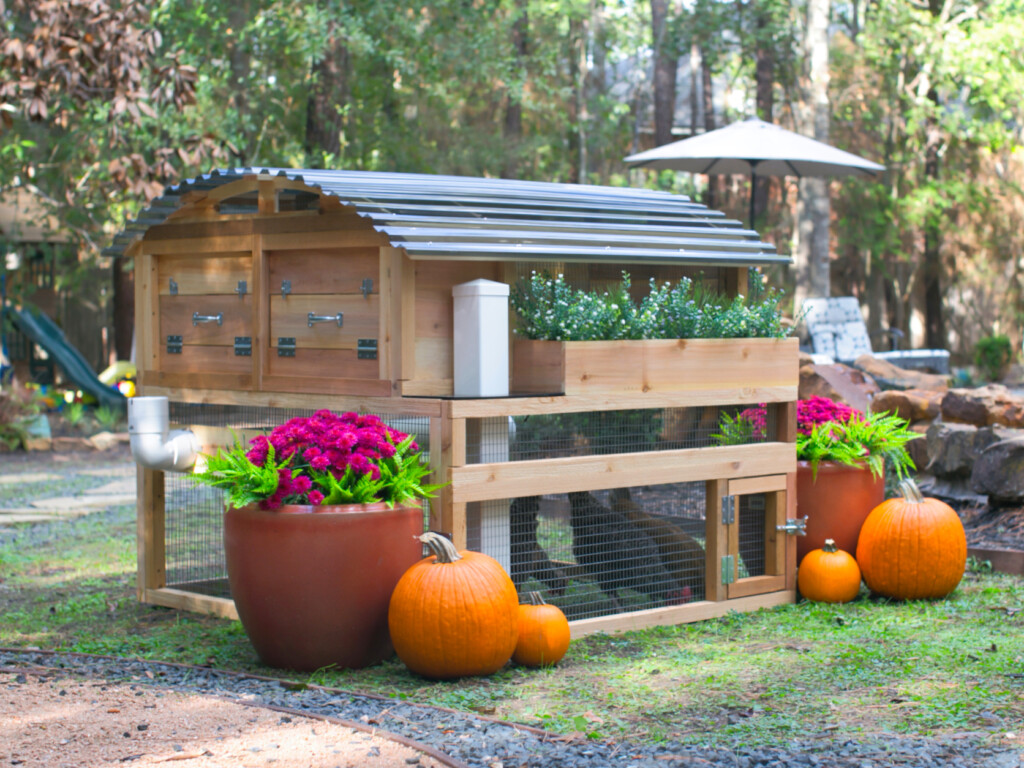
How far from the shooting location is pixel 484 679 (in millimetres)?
4324

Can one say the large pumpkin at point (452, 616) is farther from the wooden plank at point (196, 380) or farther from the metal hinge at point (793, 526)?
the metal hinge at point (793, 526)

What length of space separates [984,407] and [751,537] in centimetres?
321

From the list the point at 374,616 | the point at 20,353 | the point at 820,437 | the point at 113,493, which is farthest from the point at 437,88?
the point at 374,616

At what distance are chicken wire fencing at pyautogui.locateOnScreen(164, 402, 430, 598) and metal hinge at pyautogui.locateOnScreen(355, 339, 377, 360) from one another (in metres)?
0.80

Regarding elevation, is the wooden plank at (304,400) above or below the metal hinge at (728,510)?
above

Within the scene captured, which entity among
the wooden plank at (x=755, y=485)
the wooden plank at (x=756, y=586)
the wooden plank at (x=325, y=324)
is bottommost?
the wooden plank at (x=756, y=586)

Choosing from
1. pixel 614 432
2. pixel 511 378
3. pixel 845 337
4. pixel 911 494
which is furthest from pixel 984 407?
pixel 845 337

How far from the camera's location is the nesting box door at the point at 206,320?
213 inches

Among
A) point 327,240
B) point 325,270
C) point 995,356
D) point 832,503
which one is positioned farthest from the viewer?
point 995,356

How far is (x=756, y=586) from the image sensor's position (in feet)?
18.4

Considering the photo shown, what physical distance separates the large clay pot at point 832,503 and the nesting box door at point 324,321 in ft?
7.98

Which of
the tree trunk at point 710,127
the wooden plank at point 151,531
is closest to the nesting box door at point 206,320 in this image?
the wooden plank at point 151,531

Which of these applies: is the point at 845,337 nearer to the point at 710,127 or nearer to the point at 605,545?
the point at 710,127

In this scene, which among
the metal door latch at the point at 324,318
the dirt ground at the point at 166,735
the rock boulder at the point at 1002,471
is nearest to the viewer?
the dirt ground at the point at 166,735
